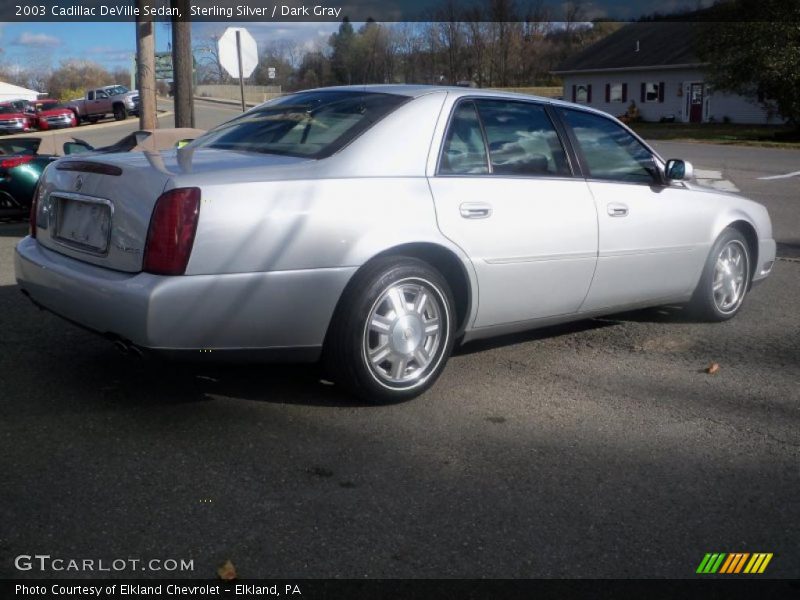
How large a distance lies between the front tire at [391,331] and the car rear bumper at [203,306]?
0.37 ft

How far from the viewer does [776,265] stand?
905 centimetres

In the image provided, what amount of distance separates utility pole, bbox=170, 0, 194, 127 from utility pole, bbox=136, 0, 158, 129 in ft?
2.35

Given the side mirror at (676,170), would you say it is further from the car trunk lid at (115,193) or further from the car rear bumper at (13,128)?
the car rear bumper at (13,128)

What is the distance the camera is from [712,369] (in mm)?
5434

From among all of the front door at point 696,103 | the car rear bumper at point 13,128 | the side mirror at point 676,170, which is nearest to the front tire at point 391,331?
the side mirror at point 676,170

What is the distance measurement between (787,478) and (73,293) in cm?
326

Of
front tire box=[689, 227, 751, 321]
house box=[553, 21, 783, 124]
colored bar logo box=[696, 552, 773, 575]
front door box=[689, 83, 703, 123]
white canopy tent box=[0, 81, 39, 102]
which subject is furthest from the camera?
white canopy tent box=[0, 81, 39, 102]

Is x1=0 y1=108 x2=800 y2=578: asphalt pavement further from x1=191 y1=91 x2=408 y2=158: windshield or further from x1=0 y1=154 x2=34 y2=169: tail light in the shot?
x1=0 y1=154 x2=34 y2=169: tail light

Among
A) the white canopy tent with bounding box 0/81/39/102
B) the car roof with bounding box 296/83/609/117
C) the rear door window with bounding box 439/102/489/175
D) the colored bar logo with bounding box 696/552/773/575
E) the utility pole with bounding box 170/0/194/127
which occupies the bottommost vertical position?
the colored bar logo with bounding box 696/552/773/575

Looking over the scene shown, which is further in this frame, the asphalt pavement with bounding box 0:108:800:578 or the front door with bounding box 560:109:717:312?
the front door with bounding box 560:109:717:312

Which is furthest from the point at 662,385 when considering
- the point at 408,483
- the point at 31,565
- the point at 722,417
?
the point at 31,565

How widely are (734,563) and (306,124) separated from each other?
119 inches

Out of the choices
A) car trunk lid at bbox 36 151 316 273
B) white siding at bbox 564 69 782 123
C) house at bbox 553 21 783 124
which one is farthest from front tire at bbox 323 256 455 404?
white siding at bbox 564 69 782 123

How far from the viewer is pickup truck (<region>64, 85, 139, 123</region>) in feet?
155
